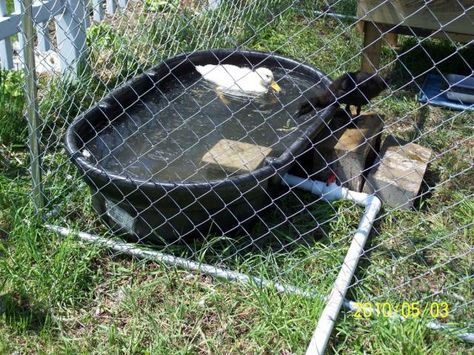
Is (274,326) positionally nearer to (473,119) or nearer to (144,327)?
(144,327)

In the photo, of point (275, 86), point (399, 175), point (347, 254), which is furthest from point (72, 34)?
point (347, 254)

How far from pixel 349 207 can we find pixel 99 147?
1.34 metres

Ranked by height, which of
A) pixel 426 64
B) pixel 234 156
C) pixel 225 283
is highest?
pixel 234 156

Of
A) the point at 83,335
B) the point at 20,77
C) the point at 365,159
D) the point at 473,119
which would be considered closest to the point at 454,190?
the point at 365,159

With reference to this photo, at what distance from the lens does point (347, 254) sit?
2736 millimetres

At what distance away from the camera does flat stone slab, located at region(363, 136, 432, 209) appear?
326 cm

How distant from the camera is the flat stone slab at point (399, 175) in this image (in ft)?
10.7

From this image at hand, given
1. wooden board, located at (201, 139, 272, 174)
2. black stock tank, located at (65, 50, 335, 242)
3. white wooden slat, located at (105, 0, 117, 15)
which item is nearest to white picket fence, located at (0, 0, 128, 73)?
white wooden slat, located at (105, 0, 117, 15)

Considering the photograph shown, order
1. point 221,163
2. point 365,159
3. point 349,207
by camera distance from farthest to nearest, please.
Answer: point 365,159 < point 349,207 < point 221,163

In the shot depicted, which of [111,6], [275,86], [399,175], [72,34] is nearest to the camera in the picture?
[399,175]

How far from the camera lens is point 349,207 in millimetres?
3199

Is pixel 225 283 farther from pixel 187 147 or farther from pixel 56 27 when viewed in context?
pixel 56 27

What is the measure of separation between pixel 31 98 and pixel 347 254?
160 centimetres

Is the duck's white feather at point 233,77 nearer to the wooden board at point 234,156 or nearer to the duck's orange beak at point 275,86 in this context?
the duck's orange beak at point 275,86
